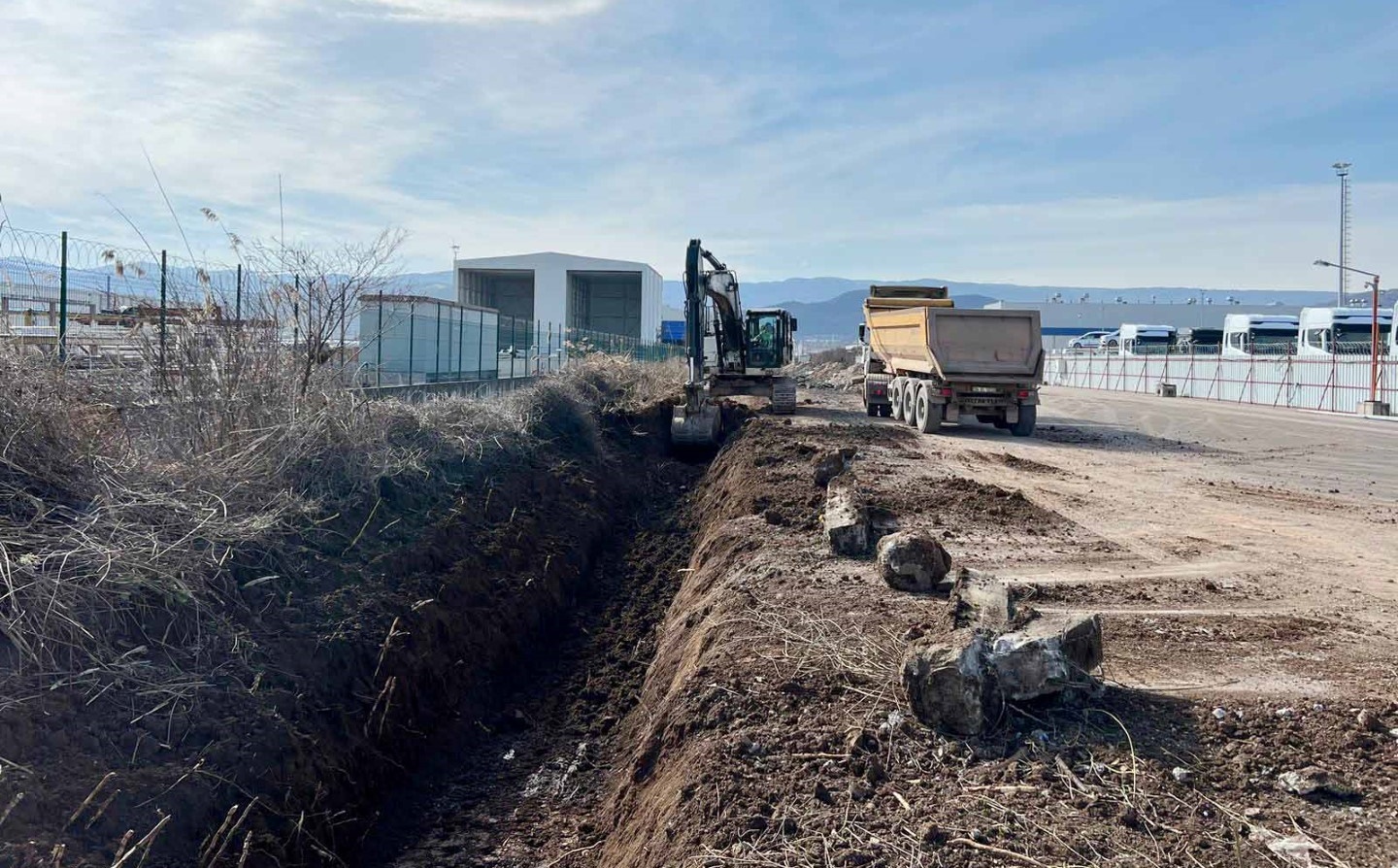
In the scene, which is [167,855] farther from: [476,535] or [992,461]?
[992,461]

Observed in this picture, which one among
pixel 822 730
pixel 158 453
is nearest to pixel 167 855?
pixel 822 730

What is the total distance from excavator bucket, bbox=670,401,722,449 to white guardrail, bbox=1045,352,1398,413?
908 inches

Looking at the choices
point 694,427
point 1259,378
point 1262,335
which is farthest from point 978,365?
point 1262,335

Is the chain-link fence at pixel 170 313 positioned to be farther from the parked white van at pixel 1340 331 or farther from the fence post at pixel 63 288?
the parked white van at pixel 1340 331

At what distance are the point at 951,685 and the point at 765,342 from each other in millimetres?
21380

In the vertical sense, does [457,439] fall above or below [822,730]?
above

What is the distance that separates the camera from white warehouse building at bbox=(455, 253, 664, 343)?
6212 cm

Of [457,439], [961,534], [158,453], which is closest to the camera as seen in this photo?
[158,453]

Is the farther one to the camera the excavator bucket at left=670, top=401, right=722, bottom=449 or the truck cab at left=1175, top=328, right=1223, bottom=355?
the truck cab at left=1175, top=328, right=1223, bottom=355

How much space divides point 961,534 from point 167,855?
24.2 ft

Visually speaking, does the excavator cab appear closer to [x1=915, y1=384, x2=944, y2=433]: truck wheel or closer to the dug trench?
[x1=915, y1=384, x2=944, y2=433]: truck wheel

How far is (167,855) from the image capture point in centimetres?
485

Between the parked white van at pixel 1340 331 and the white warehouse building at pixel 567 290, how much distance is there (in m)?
32.0

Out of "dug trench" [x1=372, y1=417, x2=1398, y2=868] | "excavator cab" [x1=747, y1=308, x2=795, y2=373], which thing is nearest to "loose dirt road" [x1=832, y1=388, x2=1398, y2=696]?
"dug trench" [x1=372, y1=417, x2=1398, y2=868]
